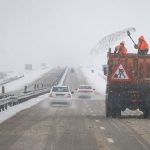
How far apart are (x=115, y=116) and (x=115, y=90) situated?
124 centimetres

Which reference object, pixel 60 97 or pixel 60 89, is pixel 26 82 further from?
pixel 60 97

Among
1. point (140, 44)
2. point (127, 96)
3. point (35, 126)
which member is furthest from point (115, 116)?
point (35, 126)

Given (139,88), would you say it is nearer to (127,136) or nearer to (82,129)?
(82,129)

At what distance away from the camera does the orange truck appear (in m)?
26.2

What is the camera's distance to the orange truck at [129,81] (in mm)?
26219

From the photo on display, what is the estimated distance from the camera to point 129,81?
26.4 m

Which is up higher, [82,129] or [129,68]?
[129,68]

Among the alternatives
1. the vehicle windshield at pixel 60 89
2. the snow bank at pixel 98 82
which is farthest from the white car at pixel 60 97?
the snow bank at pixel 98 82

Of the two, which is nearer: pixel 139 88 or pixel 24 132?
pixel 24 132

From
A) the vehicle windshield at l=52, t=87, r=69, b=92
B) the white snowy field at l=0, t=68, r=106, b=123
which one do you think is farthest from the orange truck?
the vehicle windshield at l=52, t=87, r=69, b=92

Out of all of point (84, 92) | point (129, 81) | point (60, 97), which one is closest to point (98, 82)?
point (84, 92)

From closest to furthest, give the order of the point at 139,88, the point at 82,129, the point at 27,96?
the point at 82,129, the point at 139,88, the point at 27,96

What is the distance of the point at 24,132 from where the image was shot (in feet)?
61.9

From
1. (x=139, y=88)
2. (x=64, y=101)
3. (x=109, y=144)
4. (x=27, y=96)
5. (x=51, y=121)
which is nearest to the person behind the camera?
(x=109, y=144)
